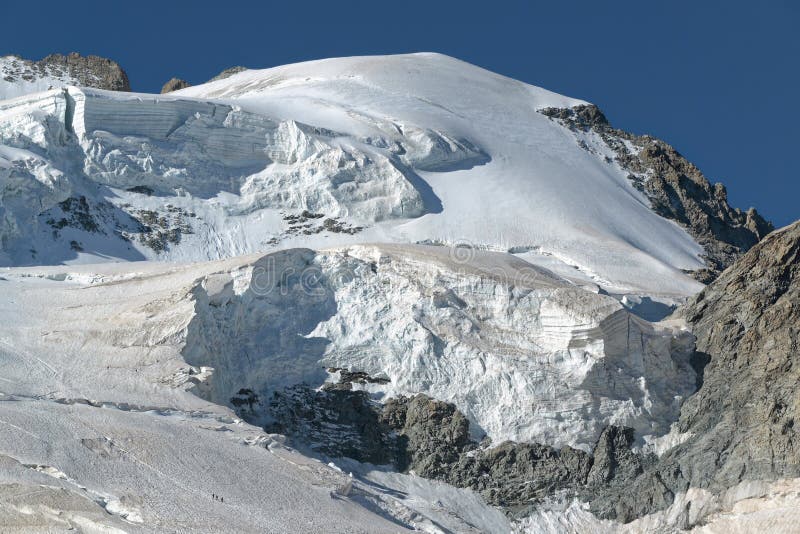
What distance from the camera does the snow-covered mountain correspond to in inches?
1593

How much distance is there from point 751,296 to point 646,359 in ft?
14.4

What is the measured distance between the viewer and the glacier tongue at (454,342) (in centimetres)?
4909

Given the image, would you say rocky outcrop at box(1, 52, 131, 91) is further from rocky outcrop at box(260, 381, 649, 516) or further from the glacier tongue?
rocky outcrop at box(260, 381, 649, 516)

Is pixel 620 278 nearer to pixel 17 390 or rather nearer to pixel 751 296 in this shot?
pixel 751 296

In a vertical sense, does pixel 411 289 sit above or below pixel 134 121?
below

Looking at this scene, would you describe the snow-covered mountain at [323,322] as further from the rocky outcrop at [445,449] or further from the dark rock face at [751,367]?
the dark rock face at [751,367]

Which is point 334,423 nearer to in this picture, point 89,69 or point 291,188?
point 291,188

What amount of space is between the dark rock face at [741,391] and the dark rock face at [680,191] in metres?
28.7

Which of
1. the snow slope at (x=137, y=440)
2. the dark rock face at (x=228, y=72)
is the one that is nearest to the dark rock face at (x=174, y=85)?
the dark rock face at (x=228, y=72)

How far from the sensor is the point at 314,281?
53031 mm

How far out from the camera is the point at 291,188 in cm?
7456

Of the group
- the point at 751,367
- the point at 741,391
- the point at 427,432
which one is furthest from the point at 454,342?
the point at 751,367

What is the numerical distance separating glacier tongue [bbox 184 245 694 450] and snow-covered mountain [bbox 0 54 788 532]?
8 centimetres

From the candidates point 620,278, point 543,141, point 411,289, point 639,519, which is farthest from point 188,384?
point 543,141
